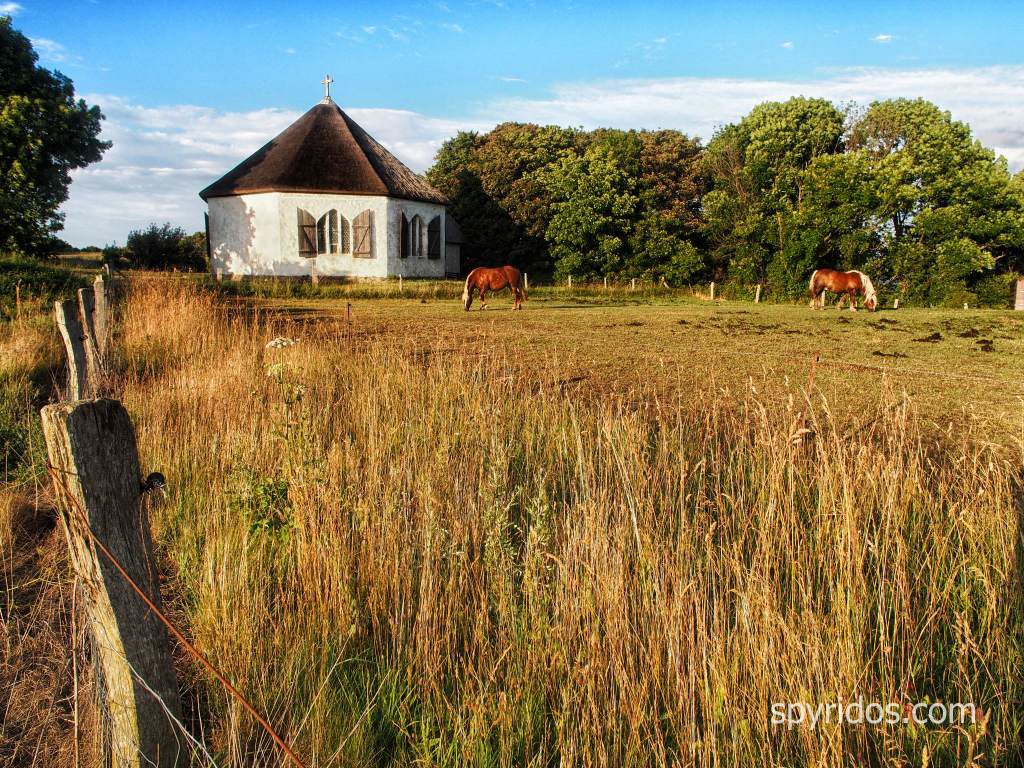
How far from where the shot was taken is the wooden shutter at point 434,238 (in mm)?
33000

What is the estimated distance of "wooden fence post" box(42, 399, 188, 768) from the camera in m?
1.77

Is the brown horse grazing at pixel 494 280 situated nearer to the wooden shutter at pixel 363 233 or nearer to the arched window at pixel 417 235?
the wooden shutter at pixel 363 233

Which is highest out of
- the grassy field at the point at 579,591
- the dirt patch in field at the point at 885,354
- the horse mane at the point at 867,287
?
the horse mane at the point at 867,287

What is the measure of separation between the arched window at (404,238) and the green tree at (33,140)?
45.8 feet

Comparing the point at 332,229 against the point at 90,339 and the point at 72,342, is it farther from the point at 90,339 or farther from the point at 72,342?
the point at 72,342

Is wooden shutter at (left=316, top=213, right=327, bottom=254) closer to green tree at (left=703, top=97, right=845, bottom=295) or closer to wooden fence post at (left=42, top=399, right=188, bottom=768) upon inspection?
green tree at (left=703, top=97, right=845, bottom=295)

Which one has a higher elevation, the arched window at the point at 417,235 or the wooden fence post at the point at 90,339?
the arched window at the point at 417,235

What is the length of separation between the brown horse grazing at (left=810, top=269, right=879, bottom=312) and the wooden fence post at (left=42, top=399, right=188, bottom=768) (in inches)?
906

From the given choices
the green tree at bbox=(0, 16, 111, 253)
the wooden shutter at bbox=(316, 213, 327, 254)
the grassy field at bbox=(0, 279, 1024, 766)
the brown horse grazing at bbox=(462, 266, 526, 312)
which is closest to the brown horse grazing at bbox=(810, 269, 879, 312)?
the brown horse grazing at bbox=(462, 266, 526, 312)

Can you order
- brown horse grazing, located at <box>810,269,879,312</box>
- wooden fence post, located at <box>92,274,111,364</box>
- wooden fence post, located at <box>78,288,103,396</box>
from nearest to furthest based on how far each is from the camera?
wooden fence post, located at <box>78,288,103,396</box>, wooden fence post, located at <box>92,274,111,364</box>, brown horse grazing, located at <box>810,269,879,312</box>

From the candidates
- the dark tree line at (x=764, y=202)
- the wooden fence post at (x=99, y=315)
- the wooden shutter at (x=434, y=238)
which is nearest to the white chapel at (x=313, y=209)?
the wooden shutter at (x=434, y=238)

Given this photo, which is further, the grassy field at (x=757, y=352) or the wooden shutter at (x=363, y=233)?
the wooden shutter at (x=363, y=233)

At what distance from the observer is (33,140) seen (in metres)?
25.8

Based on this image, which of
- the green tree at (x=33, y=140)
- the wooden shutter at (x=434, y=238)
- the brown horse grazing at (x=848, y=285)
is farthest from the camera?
the wooden shutter at (x=434, y=238)
